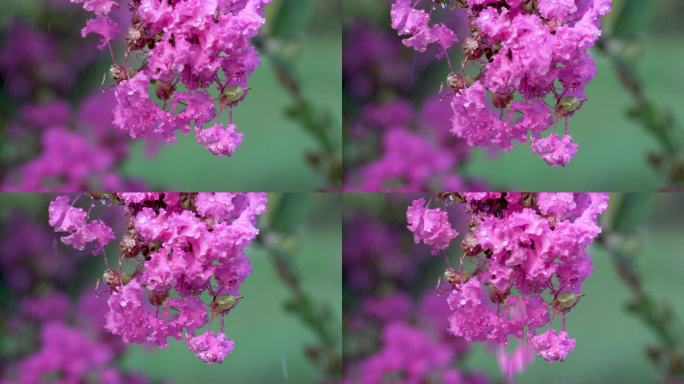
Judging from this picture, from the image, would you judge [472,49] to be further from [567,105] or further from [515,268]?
[515,268]

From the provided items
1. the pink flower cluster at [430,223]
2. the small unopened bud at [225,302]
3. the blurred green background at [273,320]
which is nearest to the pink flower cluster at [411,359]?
the blurred green background at [273,320]

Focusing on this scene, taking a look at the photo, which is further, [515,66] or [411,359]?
[411,359]


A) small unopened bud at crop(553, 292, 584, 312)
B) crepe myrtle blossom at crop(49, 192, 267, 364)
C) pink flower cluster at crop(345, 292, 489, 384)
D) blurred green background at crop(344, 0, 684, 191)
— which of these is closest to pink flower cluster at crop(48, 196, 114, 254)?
crepe myrtle blossom at crop(49, 192, 267, 364)

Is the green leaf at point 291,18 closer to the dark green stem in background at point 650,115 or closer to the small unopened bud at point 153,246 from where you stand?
the small unopened bud at point 153,246

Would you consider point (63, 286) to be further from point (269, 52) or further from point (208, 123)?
point (269, 52)

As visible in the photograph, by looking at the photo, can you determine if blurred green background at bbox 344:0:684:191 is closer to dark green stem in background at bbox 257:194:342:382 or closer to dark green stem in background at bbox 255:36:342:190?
dark green stem in background at bbox 255:36:342:190

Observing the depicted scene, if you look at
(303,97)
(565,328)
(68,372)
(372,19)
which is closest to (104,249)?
(68,372)

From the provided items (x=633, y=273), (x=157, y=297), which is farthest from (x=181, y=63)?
(x=633, y=273)
